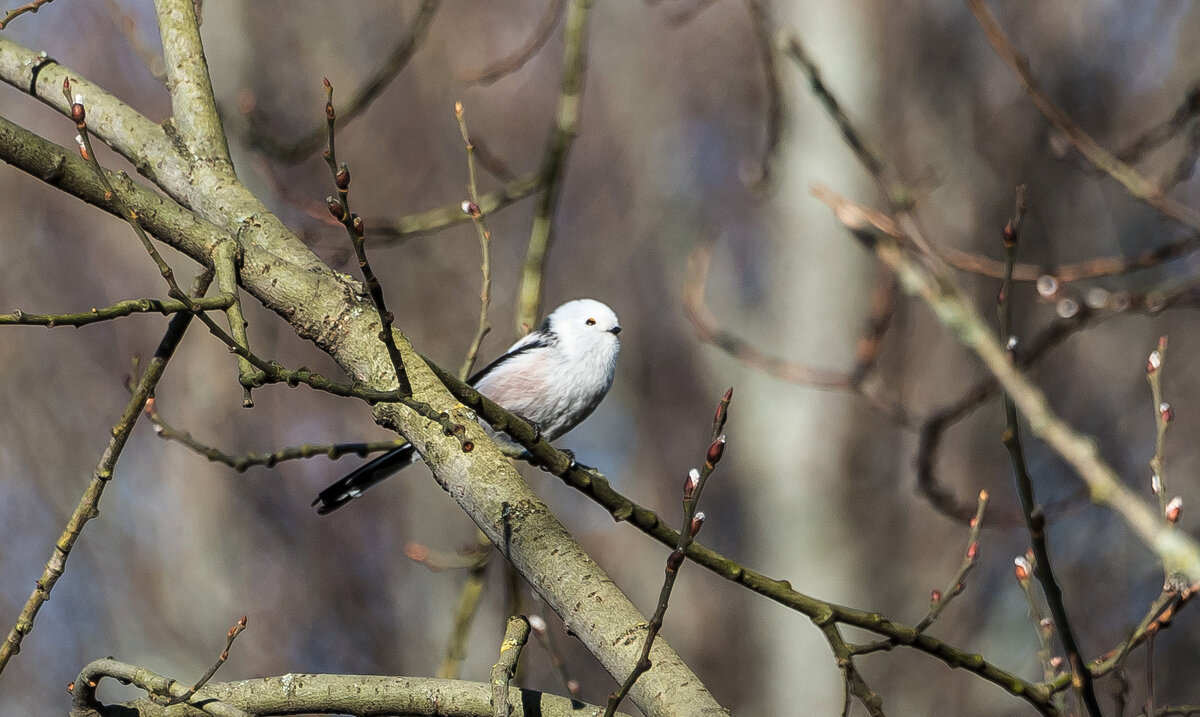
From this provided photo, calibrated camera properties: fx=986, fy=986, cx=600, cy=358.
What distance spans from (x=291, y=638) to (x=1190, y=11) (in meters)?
10.2

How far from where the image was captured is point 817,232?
766 cm

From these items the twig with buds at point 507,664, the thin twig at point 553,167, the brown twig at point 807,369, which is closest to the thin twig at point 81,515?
the twig with buds at point 507,664

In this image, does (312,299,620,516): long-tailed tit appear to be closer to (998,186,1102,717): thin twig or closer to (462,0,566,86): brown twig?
(462,0,566,86): brown twig

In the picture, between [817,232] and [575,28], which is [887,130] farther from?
[575,28]

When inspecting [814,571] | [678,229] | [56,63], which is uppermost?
[678,229]

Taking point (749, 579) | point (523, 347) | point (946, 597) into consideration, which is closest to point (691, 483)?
point (749, 579)

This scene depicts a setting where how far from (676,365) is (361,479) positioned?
9794 millimetres

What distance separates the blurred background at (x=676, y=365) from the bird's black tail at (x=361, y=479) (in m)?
4.17

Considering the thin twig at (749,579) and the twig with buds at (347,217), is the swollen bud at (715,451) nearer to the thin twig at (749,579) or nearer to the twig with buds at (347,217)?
the thin twig at (749,579)

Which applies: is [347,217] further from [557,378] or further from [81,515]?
[557,378]

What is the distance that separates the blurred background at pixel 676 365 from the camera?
25.5 feet

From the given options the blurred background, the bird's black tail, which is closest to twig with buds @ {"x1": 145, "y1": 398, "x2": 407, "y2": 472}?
the bird's black tail

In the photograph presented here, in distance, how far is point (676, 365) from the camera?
43.3ft

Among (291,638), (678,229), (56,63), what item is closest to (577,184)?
(678,229)
